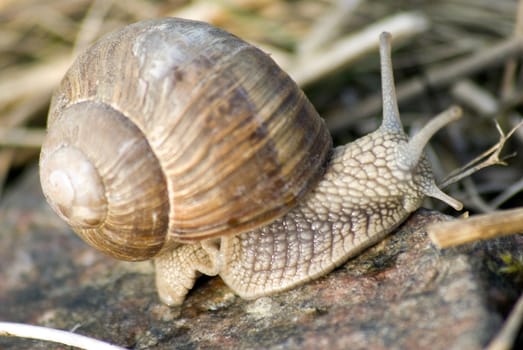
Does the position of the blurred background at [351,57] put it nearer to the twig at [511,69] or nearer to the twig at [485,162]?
the twig at [511,69]

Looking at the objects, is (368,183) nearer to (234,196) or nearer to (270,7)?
(234,196)

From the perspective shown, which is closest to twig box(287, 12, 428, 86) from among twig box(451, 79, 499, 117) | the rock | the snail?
twig box(451, 79, 499, 117)

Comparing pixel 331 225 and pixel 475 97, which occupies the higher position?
pixel 475 97

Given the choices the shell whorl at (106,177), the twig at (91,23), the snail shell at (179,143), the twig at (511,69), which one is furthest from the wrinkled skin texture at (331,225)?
the twig at (91,23)

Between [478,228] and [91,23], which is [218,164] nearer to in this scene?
[478,228]

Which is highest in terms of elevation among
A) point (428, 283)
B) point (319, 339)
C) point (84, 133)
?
point (84, 133)

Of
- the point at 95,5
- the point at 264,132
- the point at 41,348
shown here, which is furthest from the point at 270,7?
the point at 41,348

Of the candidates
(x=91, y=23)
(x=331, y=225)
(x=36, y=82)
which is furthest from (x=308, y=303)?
(x=91, y=23)
